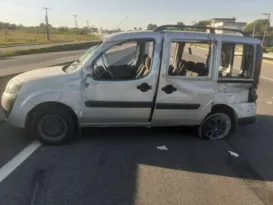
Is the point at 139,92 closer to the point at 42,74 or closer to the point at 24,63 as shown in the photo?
the point at 42,74

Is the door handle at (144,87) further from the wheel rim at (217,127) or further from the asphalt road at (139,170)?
the wheel rim at (217,127)

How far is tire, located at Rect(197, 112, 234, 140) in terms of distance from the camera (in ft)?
20.8

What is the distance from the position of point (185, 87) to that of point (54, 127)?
2285 millimetres

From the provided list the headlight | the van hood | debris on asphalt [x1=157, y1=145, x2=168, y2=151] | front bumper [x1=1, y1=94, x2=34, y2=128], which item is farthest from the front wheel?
the headlight

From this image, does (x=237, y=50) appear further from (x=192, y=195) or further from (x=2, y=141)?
(x=2, y=141)

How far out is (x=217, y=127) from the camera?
Result: 645 cm

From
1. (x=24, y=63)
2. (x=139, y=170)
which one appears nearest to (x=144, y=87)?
(x=139, y=170)

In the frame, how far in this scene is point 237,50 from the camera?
245 inches

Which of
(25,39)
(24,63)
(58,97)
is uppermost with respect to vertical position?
(58,97)

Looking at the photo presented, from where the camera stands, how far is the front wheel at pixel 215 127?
6348mm

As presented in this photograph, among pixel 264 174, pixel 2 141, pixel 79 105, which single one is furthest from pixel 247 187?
pixel 2 141

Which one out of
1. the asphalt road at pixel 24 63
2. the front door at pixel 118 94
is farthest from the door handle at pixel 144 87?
the asphalt road at pixel 24 63

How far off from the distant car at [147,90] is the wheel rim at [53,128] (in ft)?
0.04

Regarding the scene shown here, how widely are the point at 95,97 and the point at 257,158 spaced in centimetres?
276
